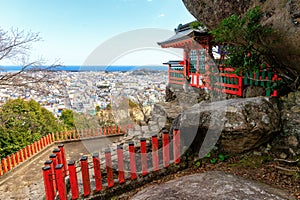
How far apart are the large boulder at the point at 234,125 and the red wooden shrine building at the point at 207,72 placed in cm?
92

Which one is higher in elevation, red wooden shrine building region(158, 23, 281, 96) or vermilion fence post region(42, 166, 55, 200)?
red wooden shrine building region(158, 23, 281, 96)

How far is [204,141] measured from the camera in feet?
11.1

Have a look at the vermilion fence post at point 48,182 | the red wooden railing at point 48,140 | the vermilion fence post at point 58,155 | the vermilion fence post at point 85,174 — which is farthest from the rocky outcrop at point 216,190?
the red wooden railing at point 48,140

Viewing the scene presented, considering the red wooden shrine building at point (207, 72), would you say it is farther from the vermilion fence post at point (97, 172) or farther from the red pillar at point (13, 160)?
the red pillar at point (13, 160)

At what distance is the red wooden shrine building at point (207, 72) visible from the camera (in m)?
4.16

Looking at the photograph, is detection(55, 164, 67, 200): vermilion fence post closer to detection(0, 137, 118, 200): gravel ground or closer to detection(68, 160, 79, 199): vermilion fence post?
detection(68, 160, 79, 199): vermilion fence post

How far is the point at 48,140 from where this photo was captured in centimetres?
695

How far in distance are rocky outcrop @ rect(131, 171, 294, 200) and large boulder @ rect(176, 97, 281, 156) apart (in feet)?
2.55

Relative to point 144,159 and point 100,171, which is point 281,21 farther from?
point 100,171

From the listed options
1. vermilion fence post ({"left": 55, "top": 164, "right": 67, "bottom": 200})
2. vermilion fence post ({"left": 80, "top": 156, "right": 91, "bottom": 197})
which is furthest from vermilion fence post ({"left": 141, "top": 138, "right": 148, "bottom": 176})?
vermilion fence post ({"left": 55, "top": 164, "right": 67, "bottom": 200})

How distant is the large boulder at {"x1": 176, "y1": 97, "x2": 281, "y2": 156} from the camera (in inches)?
118

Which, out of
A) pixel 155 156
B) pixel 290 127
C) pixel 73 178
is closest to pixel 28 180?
pixel 73 178

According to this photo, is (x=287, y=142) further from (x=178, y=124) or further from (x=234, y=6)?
(x=234, y=6)

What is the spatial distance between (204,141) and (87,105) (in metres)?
5.26
